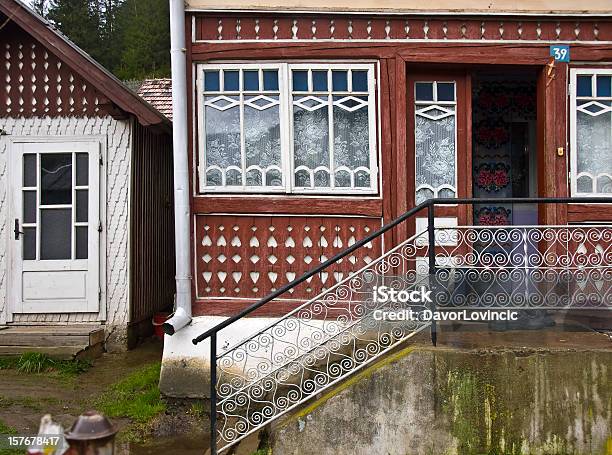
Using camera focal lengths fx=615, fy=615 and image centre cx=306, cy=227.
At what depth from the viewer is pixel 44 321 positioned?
7.89 metres

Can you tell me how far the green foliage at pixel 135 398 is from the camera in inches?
238

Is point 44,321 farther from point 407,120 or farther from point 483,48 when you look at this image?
point 483,48

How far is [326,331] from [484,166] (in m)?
3.92

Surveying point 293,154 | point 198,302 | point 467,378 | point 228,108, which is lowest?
point 467,378

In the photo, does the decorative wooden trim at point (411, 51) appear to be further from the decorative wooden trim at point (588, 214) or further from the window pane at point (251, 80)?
the decorative wooden trim at point (588, 214)

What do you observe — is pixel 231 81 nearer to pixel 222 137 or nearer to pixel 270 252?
pixel 222 137

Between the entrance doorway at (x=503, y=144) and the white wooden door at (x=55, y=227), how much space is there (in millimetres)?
5045

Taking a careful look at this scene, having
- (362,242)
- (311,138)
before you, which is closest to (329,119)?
(311,138)

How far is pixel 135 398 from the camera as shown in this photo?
21.0ft

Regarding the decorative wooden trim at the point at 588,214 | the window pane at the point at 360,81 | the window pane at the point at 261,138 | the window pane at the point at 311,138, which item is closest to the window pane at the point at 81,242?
the window pane at the point at 261,138

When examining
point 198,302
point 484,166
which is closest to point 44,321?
Result: point 198,302

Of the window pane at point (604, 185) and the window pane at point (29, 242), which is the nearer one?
the window pane at point (604, 185)

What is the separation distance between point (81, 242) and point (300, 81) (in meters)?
3.68
